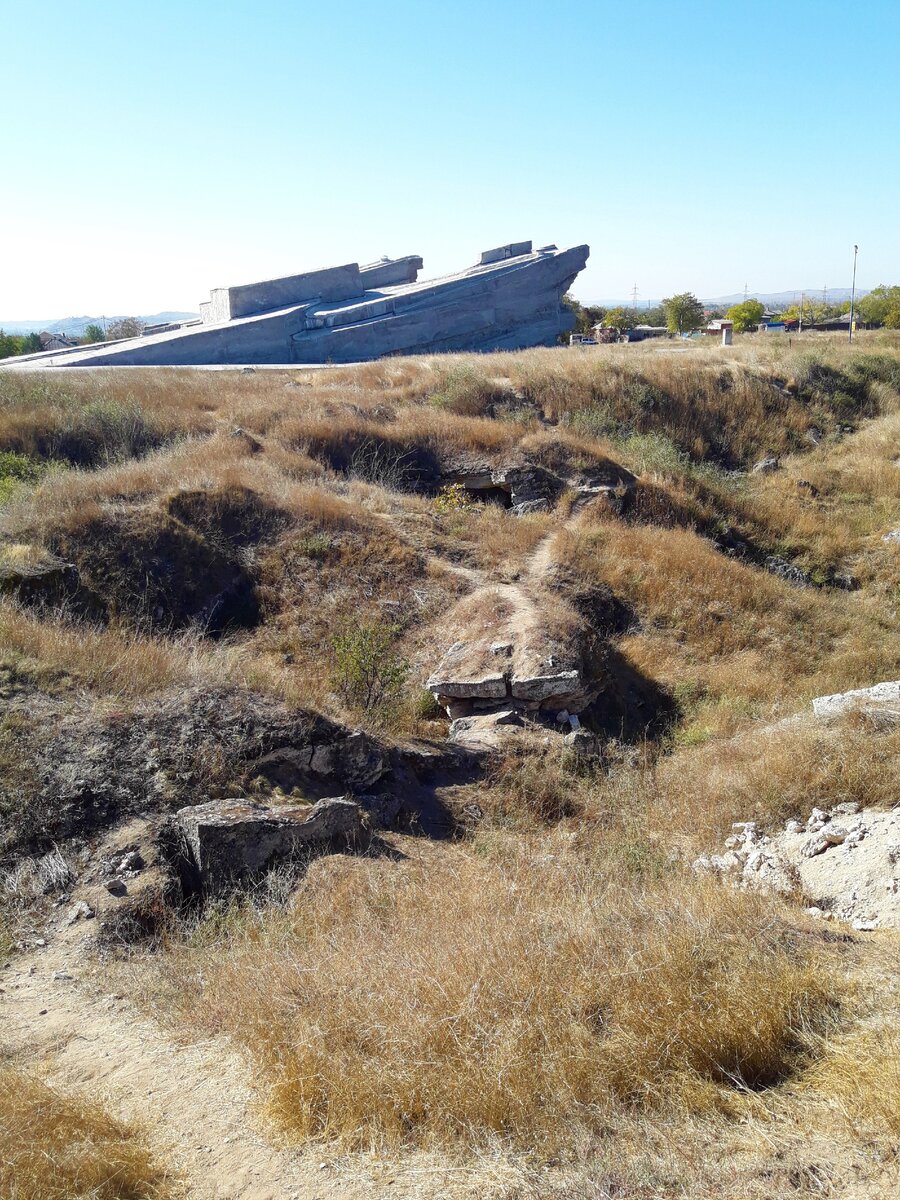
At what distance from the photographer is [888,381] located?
2050 centimetres

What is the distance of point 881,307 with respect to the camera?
40406 millimetres

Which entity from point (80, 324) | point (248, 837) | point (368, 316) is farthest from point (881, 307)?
point (80, 324)

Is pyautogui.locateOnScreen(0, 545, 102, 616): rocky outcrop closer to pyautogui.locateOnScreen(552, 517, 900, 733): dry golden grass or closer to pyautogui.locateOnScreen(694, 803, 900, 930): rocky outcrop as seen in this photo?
pyautogui.locateOnScreen(552, 517, 900, 733): dry golden grass

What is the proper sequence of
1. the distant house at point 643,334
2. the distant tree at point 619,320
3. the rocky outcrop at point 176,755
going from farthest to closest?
the distant tree at point 619,320 → the distant house at point 643,334 → the rocky outcrop at point 176,755

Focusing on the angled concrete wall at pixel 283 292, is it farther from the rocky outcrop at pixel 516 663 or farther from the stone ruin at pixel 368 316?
the rocky outcrop at pixel 516 663

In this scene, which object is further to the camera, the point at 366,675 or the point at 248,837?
the point at 366,675

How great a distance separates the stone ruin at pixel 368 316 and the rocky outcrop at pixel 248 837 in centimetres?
1802

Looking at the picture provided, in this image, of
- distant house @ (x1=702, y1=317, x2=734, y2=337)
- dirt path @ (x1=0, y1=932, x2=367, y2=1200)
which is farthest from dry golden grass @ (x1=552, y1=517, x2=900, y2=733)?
distant house @ (x1=702, y1=317, x2=734, y2=337)

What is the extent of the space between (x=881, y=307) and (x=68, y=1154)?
46.0 metres

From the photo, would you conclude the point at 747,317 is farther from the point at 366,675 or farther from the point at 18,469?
the point at 366,675

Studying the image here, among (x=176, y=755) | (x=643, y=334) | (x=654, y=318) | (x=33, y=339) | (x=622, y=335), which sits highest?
(x=654, y=318)

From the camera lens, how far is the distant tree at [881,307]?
36147 millimetres

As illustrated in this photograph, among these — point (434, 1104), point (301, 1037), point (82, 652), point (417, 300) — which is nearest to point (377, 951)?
point (301, 1037)

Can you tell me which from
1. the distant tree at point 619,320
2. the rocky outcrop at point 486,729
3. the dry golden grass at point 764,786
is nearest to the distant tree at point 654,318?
the distant tree at point 619,320
